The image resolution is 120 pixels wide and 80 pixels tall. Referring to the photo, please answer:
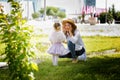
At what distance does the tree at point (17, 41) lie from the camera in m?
5.20

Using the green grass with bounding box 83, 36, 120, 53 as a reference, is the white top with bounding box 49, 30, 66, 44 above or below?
above

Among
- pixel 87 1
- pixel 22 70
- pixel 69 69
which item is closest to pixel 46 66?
pixel 69 69

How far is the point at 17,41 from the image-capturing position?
518 cm

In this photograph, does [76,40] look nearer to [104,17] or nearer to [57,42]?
[57,42]

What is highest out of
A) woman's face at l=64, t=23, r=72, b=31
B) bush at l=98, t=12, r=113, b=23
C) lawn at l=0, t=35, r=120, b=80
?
woman's face at l=64, t=23, r=72, b=31

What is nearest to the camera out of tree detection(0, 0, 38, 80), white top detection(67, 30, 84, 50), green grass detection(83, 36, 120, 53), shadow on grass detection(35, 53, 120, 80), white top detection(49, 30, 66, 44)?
tree detection(0, 0, 38, 80)

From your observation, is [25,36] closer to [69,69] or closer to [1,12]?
[1,12]

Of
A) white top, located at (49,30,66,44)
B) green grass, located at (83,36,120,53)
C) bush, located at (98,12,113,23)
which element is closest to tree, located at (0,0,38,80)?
white top, located at (49,30,66,44)

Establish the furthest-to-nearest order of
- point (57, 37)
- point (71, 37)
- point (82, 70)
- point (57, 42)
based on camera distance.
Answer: point (71, 37)
point (57, 42)
point (57, 37)
point (82, 70)

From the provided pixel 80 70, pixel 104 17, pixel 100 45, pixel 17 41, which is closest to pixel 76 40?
pixel 80 70

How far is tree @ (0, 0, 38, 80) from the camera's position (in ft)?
17.0

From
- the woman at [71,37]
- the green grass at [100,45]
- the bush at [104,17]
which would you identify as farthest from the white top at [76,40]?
the bush at [104,17]

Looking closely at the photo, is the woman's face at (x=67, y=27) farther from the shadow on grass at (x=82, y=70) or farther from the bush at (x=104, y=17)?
the bush at (x=104, y=17)

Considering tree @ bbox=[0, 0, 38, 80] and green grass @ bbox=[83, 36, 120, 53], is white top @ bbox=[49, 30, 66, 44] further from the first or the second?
tree @ bbox=[0, 0, 38, 80]
